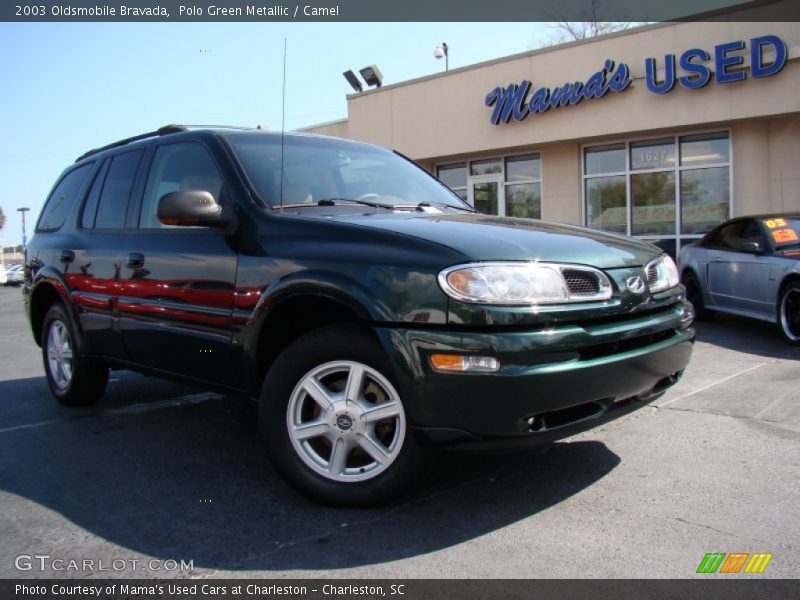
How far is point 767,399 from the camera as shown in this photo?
4.86 m

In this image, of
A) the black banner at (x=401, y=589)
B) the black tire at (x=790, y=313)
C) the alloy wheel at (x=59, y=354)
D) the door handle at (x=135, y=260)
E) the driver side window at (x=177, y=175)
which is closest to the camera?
the black banner at (x=401, y=589)

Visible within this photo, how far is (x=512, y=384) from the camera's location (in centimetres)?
262

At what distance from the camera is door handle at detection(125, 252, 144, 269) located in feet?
13.4

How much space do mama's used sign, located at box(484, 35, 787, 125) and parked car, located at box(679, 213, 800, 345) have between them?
3.98m

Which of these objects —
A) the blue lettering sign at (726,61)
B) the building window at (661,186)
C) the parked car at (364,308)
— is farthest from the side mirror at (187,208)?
the blue lettering sign at (726,61)

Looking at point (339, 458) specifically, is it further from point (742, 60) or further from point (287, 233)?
point (742, 60)

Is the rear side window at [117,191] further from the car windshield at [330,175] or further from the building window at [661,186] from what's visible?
the building window at [661,186]

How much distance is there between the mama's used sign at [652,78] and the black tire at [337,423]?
11032 millimetres

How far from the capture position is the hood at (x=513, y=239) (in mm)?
2885

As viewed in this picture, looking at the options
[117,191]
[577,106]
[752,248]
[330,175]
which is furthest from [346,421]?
[577,106]

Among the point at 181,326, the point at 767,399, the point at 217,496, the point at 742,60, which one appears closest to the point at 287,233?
the point at 181,326

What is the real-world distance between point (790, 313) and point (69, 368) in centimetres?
700

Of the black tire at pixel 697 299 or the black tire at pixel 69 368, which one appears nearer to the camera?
the black tire at pixel 69 368

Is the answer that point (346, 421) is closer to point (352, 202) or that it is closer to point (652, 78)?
point (352, 202)
